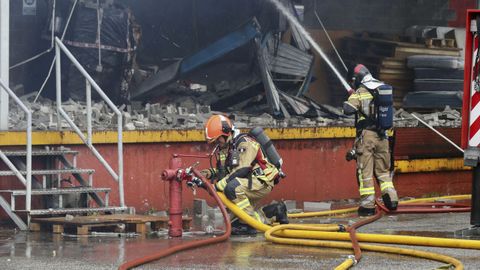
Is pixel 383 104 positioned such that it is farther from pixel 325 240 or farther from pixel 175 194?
pixel 175 194

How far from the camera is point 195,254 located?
34.2ft

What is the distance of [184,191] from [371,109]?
2588 mm

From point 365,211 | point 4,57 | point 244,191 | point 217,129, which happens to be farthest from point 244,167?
A: point 4,57

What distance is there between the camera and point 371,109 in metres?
13.5

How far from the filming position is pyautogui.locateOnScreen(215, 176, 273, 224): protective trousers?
1161 centimetres

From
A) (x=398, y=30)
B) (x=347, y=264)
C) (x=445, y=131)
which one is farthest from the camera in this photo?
(x=398, y=30)

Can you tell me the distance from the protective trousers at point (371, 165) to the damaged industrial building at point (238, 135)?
18mm

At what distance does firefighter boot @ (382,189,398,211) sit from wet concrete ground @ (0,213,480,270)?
98 centimetres

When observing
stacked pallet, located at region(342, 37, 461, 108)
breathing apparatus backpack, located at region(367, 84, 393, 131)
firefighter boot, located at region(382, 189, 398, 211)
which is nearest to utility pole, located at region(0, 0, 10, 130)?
breathing apparatus backpack, located at region(367, 84, 393, 131)

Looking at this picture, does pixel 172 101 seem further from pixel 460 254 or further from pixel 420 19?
pixel 460 254

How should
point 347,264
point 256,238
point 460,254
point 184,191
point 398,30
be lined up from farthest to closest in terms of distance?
1. point 398,30
2. point 184,191
3. point 256,238
4. point 460,254
5. point 347,264

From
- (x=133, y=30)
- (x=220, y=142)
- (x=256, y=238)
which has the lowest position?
(x=256, y=238)

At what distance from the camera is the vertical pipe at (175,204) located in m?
11.6

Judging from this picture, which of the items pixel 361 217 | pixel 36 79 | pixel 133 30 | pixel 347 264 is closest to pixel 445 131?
pixel 361 217
